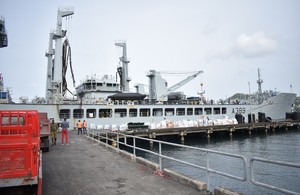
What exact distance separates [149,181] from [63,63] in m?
35.4

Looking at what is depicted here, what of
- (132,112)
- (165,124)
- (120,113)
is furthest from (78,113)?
(165,124)

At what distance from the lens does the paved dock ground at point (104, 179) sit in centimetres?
681

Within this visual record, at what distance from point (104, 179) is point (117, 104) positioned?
29.9 meters

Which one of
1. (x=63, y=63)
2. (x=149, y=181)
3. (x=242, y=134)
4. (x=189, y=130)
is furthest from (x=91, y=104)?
(x=149, y=181)

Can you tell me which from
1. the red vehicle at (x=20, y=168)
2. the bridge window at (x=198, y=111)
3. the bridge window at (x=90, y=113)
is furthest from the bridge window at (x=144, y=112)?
the red vehicle at (x=20, y=168)

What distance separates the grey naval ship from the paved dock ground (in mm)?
20745

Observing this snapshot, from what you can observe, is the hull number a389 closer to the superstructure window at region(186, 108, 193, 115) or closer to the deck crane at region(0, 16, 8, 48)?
the superstructure window at region(186, 108, 193, 115)

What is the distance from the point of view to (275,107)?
54.3m

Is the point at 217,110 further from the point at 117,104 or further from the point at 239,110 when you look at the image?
the point at 117,104

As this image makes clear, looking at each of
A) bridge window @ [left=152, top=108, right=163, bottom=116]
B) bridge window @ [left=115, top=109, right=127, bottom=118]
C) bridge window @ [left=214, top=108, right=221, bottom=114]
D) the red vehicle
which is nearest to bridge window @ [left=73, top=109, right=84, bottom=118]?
bridge window @ [left=115, top=109, right=127, bottom=118]

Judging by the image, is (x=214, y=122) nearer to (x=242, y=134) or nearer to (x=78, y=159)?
(x=242, y=134)

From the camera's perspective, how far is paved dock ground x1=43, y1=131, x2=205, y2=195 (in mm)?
6809

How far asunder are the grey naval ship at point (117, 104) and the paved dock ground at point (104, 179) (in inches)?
817

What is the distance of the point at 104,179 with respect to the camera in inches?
322
